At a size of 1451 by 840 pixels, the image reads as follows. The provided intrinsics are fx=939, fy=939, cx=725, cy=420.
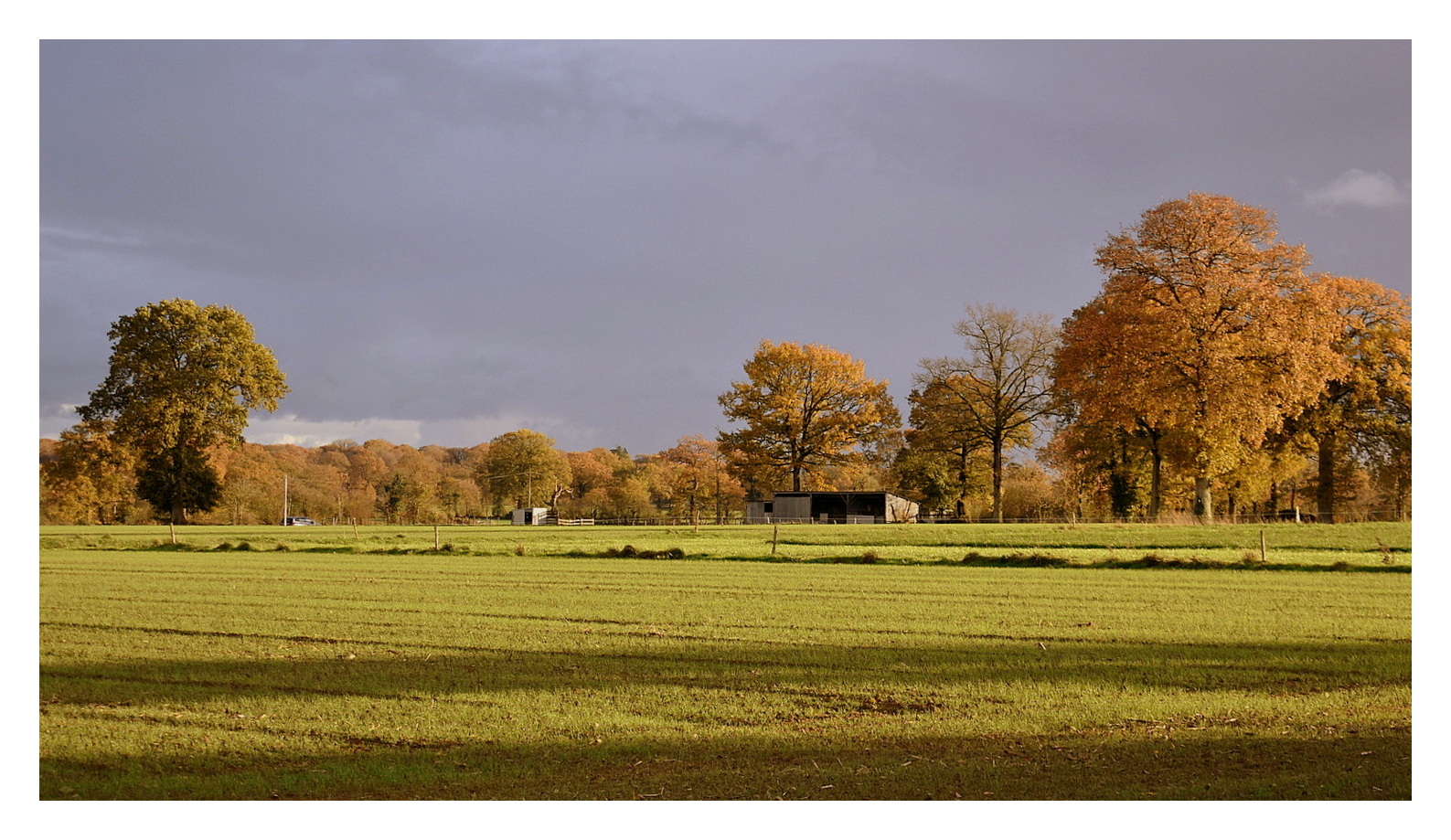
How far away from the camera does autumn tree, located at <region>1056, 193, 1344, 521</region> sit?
33094 millimetres

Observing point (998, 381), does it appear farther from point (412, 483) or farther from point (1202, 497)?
point (412, 483)

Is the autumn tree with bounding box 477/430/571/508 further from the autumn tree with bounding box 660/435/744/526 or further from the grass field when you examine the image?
the grass field

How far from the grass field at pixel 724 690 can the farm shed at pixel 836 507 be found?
36.2 metres

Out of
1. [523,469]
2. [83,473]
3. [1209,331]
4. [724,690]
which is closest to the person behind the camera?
[724,690]

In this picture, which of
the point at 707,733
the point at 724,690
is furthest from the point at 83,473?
the point at 707,733

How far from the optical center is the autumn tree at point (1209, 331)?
3309cm

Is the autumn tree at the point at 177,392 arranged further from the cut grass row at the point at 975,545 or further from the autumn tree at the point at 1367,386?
the autumn tree at the point at 1367,386

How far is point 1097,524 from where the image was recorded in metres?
33.6

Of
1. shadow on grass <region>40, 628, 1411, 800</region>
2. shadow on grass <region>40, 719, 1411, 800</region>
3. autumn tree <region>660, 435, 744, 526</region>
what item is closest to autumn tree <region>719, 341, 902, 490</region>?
autumn tree <region>660, 435, 744, 526</region>

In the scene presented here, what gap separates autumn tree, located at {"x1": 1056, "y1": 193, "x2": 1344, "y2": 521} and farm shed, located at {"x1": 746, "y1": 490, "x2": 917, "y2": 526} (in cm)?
2167

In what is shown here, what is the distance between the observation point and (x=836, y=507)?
186 feet

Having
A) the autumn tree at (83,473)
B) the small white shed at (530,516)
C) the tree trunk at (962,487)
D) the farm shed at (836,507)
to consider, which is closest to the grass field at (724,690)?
the autumn tree at (83,473)

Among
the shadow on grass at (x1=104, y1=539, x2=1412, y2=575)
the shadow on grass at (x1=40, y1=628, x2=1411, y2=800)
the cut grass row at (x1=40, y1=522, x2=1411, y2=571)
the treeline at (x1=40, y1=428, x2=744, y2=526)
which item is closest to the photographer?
the shadow on grass at (x1=40, y1=628, x2=1411, y2=800)

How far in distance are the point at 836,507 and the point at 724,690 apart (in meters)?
48.6
